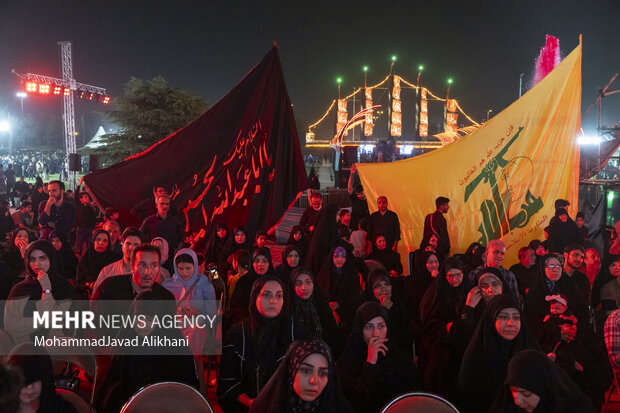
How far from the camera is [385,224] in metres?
6.71

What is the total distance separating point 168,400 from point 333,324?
1537mm

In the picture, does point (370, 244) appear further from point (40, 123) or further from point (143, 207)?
point (40, 123)

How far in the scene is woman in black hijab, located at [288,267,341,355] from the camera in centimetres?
343

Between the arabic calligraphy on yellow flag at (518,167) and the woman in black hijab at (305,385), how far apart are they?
4.72 meters

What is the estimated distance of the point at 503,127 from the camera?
21.1ft

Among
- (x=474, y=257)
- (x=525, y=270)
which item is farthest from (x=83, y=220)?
(x=525, y=270)

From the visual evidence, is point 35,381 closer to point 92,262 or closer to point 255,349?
point 255,349

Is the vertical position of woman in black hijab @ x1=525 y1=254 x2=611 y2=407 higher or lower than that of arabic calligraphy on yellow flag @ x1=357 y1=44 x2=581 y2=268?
lower

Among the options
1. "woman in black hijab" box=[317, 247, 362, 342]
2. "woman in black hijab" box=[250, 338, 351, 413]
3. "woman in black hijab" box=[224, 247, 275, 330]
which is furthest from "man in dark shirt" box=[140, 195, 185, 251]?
"woman in black hijab" box=[250, 338, 351, 413]

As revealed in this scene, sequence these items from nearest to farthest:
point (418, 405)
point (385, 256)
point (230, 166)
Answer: point (418, 405) → point (230, 166) → point (385, 256)

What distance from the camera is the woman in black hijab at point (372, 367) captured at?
2.74 metres

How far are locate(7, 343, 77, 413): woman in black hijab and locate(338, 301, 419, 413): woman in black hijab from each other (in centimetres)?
153

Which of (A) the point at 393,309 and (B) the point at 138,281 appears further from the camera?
(A) the point at 393,309

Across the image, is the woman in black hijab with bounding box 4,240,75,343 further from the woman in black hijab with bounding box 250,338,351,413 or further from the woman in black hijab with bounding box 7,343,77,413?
the woman in black hijab with bounding box 250,338,351,413
